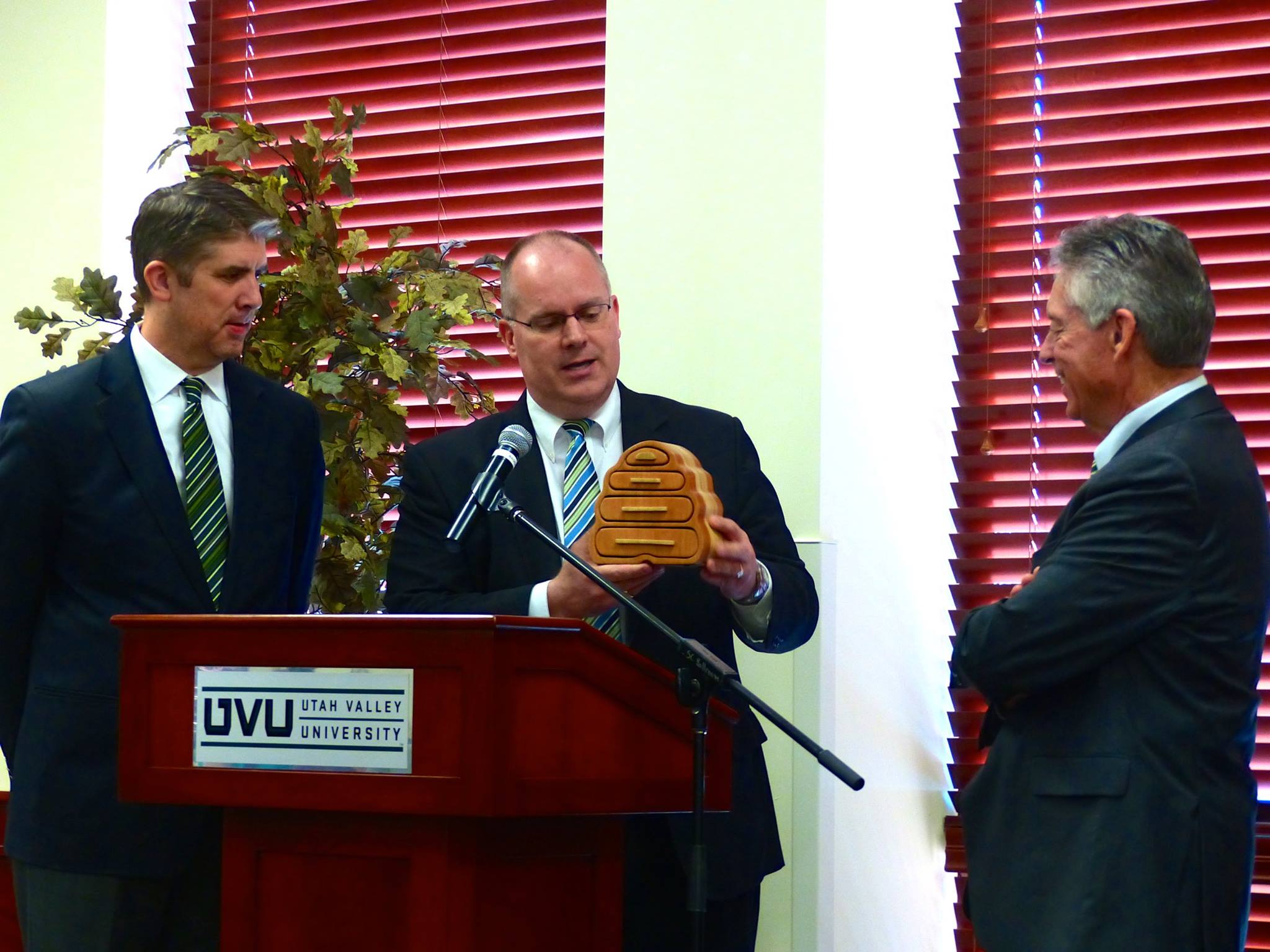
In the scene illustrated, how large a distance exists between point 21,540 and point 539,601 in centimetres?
85

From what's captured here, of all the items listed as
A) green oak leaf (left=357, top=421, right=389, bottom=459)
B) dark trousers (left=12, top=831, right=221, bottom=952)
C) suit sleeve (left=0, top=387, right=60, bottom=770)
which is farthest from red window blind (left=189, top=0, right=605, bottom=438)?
dark trousers (left=12, top=831, right=221, bottom=952)

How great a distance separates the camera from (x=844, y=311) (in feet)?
10.7

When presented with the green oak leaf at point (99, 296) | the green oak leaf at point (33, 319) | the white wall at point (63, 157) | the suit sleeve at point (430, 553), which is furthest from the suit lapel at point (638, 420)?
the white wall at point (63, 157)

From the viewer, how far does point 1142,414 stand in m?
2.18

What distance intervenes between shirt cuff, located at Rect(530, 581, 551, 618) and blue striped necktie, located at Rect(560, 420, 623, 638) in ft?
0.57

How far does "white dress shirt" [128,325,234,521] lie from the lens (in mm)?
2445

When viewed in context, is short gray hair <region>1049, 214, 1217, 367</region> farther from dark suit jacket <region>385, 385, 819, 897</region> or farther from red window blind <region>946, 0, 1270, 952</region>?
red window blind <region>946, 0, 1270, 952</region>

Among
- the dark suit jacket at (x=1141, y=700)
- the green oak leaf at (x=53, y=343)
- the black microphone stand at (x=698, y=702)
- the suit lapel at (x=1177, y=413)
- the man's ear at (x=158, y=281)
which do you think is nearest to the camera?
the black microphone stand at (x=698, y=702)

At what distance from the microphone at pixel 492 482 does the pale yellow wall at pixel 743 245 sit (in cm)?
136

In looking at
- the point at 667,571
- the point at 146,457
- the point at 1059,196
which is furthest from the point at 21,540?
the point at 1059,196

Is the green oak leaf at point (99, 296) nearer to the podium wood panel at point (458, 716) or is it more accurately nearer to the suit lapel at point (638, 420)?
the suit lapel at point (638, 420)

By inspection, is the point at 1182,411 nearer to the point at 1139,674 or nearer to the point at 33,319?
the point at 1139,674

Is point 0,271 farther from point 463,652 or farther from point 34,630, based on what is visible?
point 463,652

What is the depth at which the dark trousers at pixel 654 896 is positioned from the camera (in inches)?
86.9
